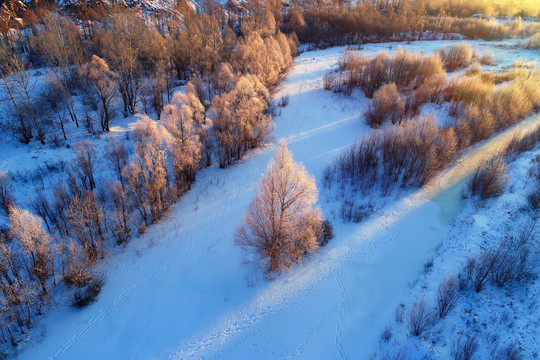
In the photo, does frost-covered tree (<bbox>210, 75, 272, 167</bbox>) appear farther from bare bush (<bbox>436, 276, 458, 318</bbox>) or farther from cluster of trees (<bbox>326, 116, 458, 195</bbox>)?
bare bush (<bbox>436, 276, 458, 318</bbox>)

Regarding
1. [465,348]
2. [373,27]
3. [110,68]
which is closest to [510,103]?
[465,348]

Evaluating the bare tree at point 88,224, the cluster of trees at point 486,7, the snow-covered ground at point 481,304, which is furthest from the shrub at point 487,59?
the bare tree at point 88,224

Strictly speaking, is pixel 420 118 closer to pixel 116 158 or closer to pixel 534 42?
pixel 116 158

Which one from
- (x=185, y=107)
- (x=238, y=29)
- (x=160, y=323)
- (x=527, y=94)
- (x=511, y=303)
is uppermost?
(x=238, y=29)

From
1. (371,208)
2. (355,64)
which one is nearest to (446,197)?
(371,208)

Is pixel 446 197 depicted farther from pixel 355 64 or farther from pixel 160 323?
pixel 355 64
